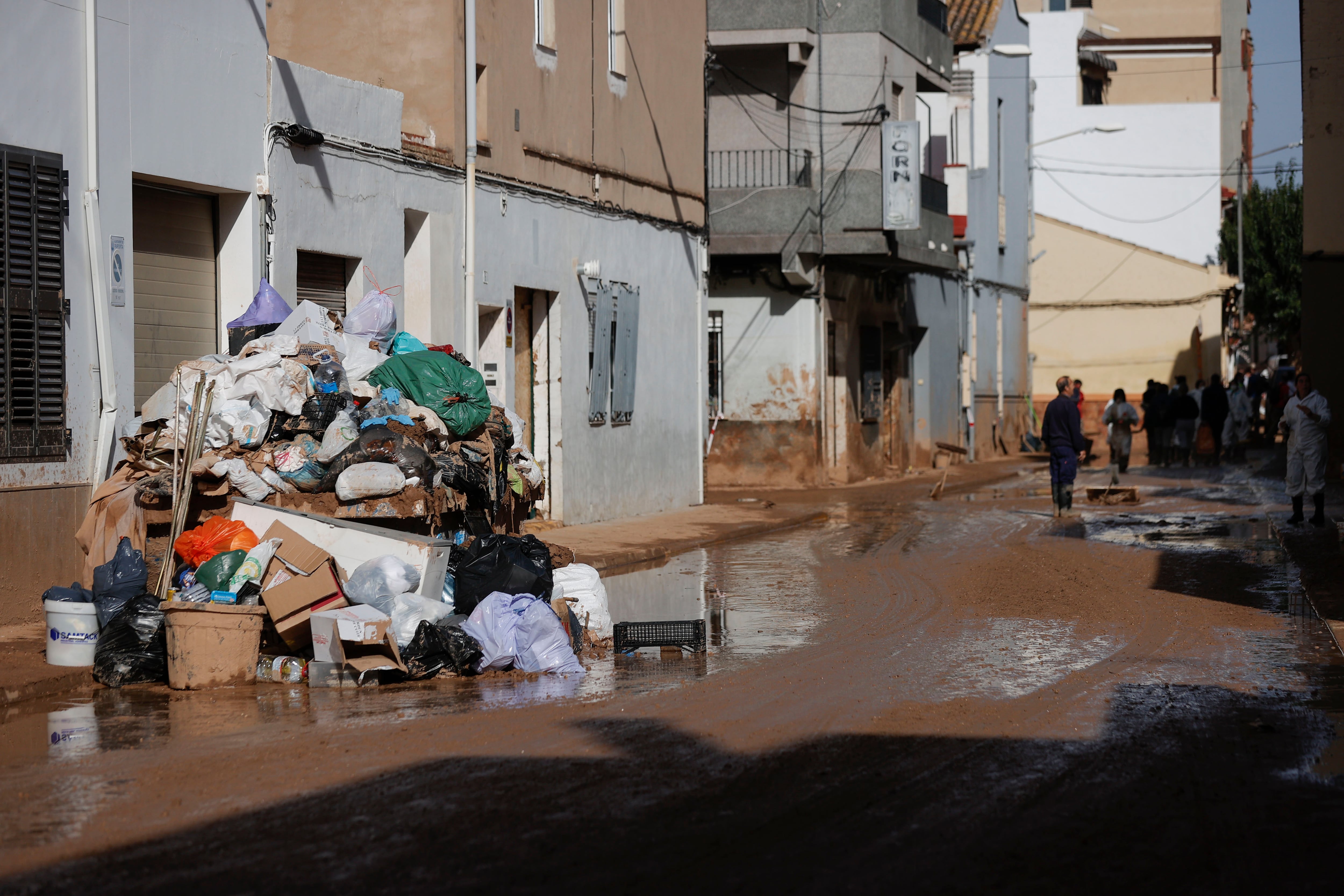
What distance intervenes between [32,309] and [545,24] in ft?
29.4

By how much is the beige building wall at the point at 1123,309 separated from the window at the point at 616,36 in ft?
98.6

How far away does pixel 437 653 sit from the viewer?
9.00 metres

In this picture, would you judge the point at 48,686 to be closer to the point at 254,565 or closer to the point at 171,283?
the point at 254,565

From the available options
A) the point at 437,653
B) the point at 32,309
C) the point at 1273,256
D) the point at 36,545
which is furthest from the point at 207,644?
the point at 1273,256

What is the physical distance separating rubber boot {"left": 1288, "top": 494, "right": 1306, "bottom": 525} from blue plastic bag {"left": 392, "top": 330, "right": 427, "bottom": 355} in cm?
1109

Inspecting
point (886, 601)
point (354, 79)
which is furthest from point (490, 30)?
point (886, 601)

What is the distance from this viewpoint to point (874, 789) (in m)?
6.02

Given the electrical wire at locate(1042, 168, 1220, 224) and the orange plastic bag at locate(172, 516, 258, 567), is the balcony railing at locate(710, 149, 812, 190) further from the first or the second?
the electrical wire at locate(1042, 168, 1220, 224)

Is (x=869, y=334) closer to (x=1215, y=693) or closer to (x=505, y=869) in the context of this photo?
(x=1215, y=693)

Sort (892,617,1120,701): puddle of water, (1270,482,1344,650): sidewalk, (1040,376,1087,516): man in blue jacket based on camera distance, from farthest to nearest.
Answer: (1040,376,1087,516): man in blue jacket, (1270,482,1344,650): sidewalk, (892,617,1120,701): puddle of water

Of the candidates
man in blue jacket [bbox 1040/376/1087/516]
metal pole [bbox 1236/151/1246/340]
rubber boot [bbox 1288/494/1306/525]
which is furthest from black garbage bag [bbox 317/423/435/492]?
metal pole [bbox 1236/151/1246/340]

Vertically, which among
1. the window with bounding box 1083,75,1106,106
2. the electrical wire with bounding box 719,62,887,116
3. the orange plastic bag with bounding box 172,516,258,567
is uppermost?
the window with bounding box 1083,75,1106,106

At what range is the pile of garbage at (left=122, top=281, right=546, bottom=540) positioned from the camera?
35.0 ft

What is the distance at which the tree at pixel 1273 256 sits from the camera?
50531 millimetres
